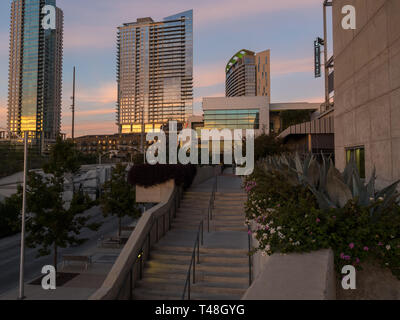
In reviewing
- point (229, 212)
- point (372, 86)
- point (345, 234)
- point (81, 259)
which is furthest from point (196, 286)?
point (81, 259)

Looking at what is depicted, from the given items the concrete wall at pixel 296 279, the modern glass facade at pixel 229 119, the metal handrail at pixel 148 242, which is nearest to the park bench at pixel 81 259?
the metal handrail at pixel 148 242

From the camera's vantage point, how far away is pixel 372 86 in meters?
11.9

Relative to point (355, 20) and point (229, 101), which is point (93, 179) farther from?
point (355, 20)

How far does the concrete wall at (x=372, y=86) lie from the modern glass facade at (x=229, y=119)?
54.5 metres

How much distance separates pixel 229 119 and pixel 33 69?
147 metres

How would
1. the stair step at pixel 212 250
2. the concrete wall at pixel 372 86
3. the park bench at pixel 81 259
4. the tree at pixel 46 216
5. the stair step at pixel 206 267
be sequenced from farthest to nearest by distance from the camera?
1. the park bench at pixel 81 259
2. the tree at pixel 46 216
3. the concrete wall at pixel 372 86
4. the stair step at pixel 212 250
5. the stair step at pixel 206 267

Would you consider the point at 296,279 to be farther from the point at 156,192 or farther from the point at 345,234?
the point at 156,192

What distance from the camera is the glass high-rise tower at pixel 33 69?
489 ft

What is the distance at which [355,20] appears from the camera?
13.6m

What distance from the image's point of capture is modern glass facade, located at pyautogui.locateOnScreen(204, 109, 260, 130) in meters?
70.4

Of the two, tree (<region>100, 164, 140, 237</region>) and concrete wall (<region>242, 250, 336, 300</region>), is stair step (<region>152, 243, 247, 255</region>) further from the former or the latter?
tree (<region>100, 164, 140, 237</region>)

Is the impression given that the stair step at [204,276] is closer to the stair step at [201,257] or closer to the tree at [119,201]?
the stair step at [201,257]
